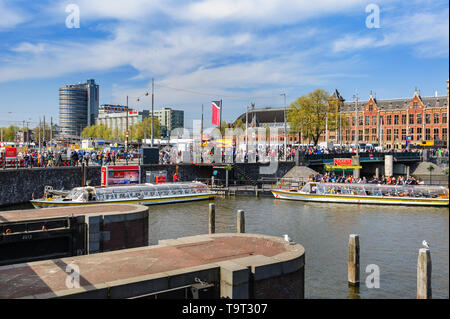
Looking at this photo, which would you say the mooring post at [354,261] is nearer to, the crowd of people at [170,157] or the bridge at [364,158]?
the crowd of people at [170,157]

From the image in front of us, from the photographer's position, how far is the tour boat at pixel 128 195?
37.5m

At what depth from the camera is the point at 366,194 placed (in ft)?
153

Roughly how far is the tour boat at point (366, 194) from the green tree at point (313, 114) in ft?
190

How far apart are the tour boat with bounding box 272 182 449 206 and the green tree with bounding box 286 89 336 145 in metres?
57.9

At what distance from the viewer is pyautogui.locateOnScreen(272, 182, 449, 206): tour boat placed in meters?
43.9

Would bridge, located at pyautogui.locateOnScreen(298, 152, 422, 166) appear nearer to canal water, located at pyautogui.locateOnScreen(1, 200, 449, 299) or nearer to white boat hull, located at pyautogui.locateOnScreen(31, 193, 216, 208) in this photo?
canal water, located at pyautogui.locateOnScreen(1, 200, 449, 299)

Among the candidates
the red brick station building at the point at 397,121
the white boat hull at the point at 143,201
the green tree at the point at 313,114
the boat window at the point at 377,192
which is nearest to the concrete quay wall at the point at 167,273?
the white boat hull at the point at 143,201

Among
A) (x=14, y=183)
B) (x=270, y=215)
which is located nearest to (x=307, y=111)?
(x=270, y=215)

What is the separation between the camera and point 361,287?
63.0ft

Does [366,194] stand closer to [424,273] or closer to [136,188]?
[136,188]

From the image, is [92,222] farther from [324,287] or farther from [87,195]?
[87,195]

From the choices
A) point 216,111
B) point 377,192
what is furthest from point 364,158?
point 216,111

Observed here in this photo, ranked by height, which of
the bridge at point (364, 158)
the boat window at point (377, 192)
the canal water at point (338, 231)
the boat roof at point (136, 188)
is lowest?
the canal water at point (338, 231)
